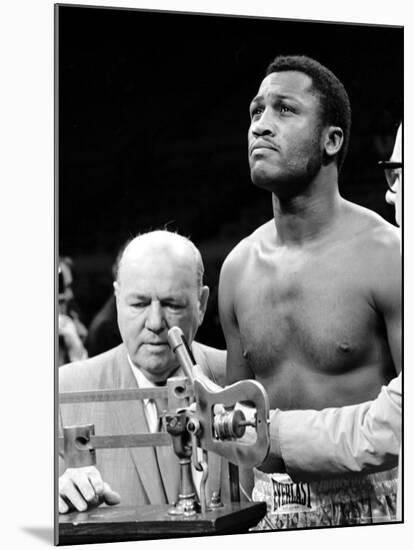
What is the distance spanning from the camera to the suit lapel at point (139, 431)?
5512 mm

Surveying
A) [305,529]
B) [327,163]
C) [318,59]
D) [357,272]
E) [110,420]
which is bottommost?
[305,529]

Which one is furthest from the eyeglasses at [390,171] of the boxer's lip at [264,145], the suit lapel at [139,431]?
the suit lapel at [139,431]

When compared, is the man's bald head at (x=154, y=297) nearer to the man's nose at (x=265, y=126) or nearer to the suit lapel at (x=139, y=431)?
the suit lapel at (x=139, y=431)

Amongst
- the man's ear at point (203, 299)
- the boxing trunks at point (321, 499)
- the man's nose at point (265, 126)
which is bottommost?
the boxing trunks at point (321, 499)

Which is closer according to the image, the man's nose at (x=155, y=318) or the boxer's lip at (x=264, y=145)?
the man's nose at (x=155, y=318)

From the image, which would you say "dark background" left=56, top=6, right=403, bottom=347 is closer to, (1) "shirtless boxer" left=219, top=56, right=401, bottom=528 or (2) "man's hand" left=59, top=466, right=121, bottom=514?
(1) "shirtless boxer" left=219, top=56, right=401, bottom=528

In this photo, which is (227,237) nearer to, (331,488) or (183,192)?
(183,192)

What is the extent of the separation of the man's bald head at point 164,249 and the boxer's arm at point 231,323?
0.10 m

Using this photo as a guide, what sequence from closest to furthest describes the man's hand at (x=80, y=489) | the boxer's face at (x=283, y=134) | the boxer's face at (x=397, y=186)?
the man's hand at (x=80, y=489)
the boxer's face at (x=283, y=134)
the boxer's face at (x=397, y=186)

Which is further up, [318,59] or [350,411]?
[318,59]

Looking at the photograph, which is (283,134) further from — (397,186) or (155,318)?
(155,318)

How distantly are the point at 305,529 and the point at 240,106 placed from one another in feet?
5.13

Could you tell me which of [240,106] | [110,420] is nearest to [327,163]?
[240,106]

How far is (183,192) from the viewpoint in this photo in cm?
562
